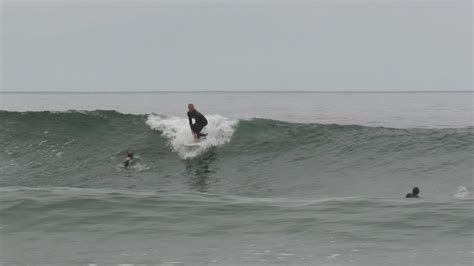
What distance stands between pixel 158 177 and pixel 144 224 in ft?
26.2

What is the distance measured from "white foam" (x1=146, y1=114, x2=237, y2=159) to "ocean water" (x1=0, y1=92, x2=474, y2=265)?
70mm

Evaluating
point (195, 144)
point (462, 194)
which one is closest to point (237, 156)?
point (195, 144)

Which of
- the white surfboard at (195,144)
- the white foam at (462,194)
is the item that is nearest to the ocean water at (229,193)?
the white foam at (462,194)

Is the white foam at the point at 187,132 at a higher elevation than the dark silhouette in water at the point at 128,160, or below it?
higher

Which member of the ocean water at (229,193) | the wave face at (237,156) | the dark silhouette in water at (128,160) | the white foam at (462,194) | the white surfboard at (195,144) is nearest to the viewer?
the ocean water at (229,193)

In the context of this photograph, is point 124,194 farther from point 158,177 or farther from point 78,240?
point 158,177

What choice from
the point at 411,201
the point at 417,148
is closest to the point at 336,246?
the point at 411,201

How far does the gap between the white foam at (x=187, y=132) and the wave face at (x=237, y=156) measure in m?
0.04

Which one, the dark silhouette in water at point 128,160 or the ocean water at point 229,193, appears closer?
the ocean water at point 229,193

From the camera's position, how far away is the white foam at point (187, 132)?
2052 cm

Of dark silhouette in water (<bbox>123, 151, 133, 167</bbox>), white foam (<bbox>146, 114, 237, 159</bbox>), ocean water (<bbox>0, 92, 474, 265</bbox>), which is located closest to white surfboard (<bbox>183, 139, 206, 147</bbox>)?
white foam (<bbox>146, 114, 237, 159</bbox>)

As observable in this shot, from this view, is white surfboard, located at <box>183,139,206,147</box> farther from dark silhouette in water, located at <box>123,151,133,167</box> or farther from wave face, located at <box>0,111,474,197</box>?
dark silhouette in water, located at <box>123,151,133,167</box>

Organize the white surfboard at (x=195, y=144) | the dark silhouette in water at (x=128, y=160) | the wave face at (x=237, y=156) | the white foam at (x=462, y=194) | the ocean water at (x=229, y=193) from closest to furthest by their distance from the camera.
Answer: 1. the ocean water at (x=229, y=193)
2. the white foam at (x=462, y=194)
3. the wave face at (x=237, y=156)
4. the dark silhouette in water at (x=128, y=160)
5. the white surfboard at (x=195, y=144)

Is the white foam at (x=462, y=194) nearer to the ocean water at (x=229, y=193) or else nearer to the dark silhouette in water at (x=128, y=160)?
the ocean water at (x=229, y=193)
